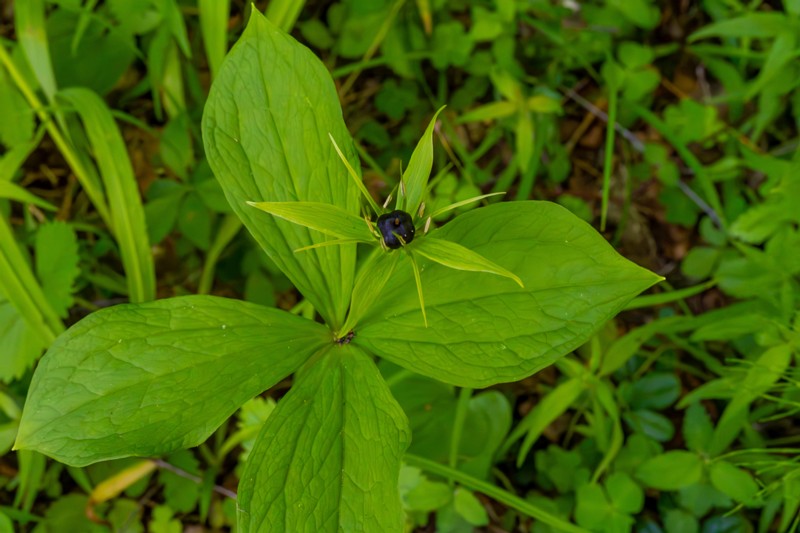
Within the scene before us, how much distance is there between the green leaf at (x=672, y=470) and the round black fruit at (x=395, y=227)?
3.66ft

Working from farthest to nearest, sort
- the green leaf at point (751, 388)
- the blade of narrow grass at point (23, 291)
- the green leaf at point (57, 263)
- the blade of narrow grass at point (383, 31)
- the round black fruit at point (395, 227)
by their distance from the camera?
the blade of narrow grass at point (383, 31), the green leaf at point (57, 263), the blade of narrow grass at point (23, 291), the green leaf at point (751, 388), the round black fruit at point (395, 227)

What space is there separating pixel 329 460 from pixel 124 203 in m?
0.98

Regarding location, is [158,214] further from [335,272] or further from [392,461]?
[392,461]

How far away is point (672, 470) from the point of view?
1.64 meters

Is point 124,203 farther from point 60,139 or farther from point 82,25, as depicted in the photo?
point 82,25

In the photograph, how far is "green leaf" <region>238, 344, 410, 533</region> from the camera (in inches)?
41.8

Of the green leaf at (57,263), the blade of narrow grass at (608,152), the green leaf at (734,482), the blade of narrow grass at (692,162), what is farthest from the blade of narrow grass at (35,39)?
the green leaf at (734,482)

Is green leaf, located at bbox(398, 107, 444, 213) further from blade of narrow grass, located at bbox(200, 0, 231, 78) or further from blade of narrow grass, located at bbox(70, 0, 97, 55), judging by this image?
blade of narrow grass, located at bbox(70, 0, 97, 55)

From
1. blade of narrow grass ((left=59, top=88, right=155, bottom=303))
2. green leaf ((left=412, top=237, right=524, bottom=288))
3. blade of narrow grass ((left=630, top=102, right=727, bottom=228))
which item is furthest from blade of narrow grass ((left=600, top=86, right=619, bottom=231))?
blade of narrow grass ((left=59, top=88, right=155, bottom=303))

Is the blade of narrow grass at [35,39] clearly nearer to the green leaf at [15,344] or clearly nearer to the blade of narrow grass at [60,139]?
the blade of narrow grass at [60,139]

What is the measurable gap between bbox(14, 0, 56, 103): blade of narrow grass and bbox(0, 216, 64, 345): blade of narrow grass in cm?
43

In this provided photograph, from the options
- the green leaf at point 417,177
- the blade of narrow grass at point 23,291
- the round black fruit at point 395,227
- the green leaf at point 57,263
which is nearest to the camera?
the round black fruit at point 395,227

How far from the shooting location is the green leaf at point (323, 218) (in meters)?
0.91

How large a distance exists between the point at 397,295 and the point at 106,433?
21.5 inches
